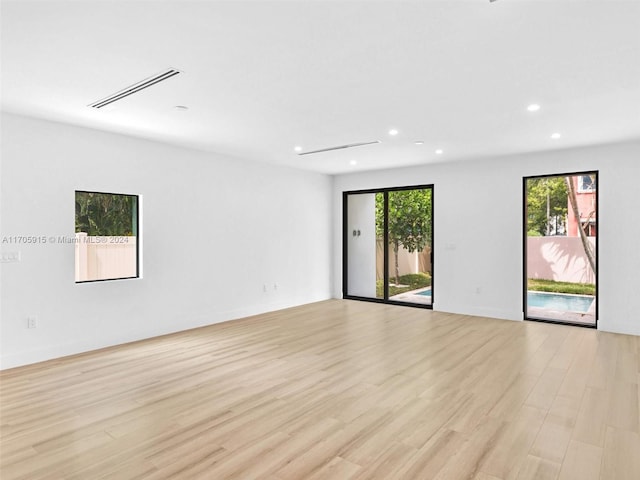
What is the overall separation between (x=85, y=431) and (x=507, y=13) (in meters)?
3.79

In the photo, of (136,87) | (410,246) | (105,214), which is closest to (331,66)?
(136,87)

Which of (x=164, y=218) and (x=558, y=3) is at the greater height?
(x=558, y=3)

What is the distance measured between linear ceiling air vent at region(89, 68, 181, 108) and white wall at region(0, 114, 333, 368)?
3.72ft

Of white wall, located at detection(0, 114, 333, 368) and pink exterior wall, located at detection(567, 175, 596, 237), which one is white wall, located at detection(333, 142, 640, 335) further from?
white wall, located at detection(0, 114, 333, 368)

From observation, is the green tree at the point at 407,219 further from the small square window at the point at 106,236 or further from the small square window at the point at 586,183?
the small square window at the point at 106,236

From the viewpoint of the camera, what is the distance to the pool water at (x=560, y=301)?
6.76 meters

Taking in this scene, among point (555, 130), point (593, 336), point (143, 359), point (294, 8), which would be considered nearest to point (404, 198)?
point (555, 130)

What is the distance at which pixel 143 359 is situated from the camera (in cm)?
445

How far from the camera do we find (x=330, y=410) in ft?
10.3

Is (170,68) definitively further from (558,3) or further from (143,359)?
(143,359)

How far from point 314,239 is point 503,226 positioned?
3513 mm

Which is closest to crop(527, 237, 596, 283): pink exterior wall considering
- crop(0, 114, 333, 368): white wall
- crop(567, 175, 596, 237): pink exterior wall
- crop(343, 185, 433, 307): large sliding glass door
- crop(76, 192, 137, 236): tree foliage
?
crop(567, 175, 596, 237): pink exterior wall

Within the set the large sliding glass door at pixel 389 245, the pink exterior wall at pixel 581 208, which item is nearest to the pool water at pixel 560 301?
the pink exterior wall at pixel 581 208

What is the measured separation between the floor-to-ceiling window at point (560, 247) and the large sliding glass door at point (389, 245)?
65.2 inches
